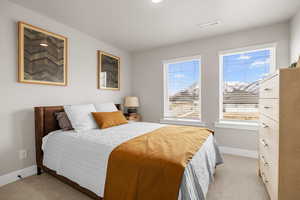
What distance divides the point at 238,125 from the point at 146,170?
252 centimetres

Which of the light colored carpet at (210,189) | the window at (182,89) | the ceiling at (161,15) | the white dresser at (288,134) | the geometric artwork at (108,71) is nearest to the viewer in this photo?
the white dresser at (288,134)

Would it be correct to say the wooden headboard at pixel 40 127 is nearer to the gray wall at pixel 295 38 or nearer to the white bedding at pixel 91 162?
the white bedding at pixel 91 162

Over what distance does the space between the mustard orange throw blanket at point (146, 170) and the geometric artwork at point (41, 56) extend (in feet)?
5.99

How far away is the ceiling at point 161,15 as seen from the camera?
6.62 feet

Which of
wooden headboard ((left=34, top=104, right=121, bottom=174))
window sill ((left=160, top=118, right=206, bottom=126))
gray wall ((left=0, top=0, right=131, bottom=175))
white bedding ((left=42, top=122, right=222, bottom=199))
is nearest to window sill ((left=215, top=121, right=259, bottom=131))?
window sill ((left=160, top=118, right=206, bottom=126))

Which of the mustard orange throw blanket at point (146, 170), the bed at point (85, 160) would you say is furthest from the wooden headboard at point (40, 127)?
the mustard orange throw blanket at point (146, 170)

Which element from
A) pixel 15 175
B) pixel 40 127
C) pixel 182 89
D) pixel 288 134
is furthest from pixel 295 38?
pixel 15 175

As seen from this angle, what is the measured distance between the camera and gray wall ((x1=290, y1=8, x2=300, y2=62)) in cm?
214

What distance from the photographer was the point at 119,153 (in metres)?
1.38

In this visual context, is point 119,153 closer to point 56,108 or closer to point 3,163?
point 56,108

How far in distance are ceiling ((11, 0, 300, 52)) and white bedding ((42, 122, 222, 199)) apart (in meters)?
1.88

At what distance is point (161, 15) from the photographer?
2311 millimetres

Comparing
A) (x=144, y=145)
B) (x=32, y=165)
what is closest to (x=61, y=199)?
(x=32, y=165)

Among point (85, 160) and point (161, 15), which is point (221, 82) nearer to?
point (161, 15)
